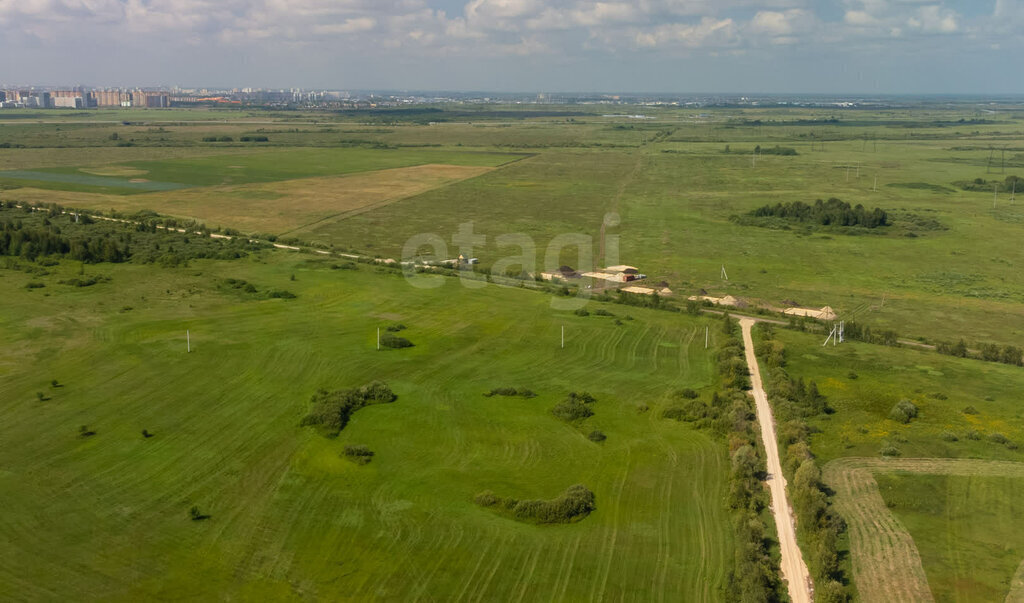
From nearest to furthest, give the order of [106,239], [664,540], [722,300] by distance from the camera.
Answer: [664,540] < [722,300] < [106,239]

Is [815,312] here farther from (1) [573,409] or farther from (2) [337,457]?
(2) [337,457]

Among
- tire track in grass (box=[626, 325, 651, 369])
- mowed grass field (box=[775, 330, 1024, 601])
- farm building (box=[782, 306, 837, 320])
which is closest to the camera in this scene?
mowed grass field (box=[775, 330, 1024, 601])

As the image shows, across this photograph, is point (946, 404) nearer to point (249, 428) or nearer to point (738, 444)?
point (738, 444)

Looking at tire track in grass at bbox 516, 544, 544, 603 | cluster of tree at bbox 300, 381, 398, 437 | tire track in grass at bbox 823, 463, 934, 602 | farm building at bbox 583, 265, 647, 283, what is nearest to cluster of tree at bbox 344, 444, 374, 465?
cluster of tree at bbox 300, 381, 398, 437

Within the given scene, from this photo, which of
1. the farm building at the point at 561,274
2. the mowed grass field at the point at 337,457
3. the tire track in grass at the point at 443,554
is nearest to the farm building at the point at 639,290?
the farm building at the point at 561,274

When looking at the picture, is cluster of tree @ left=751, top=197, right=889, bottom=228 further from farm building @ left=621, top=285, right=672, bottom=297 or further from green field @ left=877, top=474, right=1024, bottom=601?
green field @ left=877, top=474, right=1024, bottom=601

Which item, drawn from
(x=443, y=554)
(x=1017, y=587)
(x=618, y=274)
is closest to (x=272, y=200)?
(x=618, y=274)
